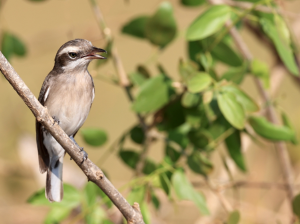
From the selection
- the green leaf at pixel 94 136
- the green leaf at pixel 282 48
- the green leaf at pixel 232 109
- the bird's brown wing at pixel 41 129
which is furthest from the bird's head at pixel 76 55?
the green leaf at pixel 282 48

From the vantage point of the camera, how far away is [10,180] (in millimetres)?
6367

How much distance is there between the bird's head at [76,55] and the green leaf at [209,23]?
1.99ft

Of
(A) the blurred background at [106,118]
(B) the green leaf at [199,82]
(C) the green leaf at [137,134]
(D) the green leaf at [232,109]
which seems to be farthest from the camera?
(A) the blurred background at [106,118]

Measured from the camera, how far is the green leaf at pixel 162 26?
8.98 ft

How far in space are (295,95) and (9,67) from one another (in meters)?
5.56

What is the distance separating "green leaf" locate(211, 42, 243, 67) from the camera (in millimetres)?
2734

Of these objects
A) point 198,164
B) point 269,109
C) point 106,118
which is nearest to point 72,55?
point 198,164

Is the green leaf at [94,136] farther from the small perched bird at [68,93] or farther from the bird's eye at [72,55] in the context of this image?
the bird's eye at [72,55]

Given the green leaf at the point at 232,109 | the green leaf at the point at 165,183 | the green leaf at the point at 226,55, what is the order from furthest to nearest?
the green leaf at the point at 226,55, the green leaf at the point at 165,183, the green leaf at the point at 232,109

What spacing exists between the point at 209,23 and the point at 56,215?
1.63 m

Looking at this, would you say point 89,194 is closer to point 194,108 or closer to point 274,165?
point 194,108

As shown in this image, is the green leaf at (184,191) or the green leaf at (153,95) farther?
the green leaf at (153,95)

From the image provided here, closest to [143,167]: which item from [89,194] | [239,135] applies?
[89,194]

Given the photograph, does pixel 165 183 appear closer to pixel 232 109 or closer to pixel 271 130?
pixel 232 109
